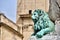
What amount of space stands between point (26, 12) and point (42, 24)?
43.6ft

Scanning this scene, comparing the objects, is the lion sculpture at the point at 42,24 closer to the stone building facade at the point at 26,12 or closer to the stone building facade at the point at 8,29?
the stone building facade at the point at 8,29

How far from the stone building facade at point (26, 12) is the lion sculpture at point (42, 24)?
13.0 m

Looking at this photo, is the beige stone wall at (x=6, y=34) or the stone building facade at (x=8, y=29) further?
the beige stone wall at (x=6, y=34)

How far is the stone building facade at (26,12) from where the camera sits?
63.5ft

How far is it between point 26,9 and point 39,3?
0.89 m

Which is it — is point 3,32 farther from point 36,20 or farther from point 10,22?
point 36,20

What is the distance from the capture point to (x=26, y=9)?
63.8ft

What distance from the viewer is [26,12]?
1945 centimetres

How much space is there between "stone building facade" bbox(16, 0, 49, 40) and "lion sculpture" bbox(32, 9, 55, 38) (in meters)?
13.0

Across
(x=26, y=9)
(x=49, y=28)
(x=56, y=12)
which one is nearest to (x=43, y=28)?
(x=49, y=28)

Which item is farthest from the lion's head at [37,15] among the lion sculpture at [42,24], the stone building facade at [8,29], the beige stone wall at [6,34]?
the beige stone wall at [6,34]

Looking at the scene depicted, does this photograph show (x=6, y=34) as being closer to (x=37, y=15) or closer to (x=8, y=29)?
(x=8, y=29)

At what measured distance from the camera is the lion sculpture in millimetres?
6129

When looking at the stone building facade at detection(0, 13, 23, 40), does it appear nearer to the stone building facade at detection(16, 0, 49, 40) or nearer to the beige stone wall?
the beige stone wall
